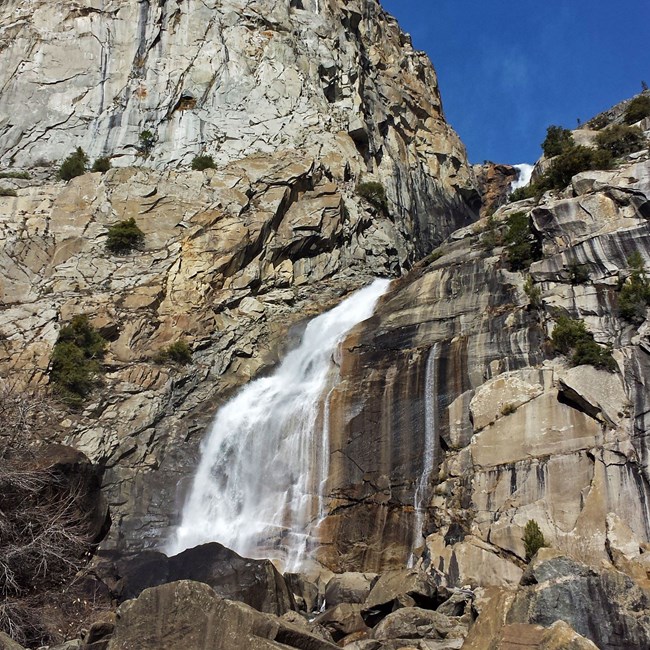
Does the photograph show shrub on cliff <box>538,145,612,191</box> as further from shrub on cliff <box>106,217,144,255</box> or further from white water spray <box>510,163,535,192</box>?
white water spray <box>510,163,535,192</box>

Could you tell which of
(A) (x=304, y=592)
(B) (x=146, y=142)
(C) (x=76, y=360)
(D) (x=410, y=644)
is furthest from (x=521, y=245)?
(B) (x=146, y=142)

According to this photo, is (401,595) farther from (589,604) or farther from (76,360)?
(76,360)

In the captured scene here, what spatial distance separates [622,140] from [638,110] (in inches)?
251

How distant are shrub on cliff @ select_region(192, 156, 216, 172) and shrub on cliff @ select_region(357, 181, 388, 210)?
982 cm

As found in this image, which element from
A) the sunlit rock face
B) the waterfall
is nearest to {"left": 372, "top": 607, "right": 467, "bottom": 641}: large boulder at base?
the waterfall

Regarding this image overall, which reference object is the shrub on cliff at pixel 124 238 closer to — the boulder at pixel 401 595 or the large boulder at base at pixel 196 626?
the boulder at pixel 401 595

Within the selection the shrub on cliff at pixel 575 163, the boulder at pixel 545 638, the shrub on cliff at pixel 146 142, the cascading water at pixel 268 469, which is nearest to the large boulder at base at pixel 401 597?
the boulder at pixel 545 638

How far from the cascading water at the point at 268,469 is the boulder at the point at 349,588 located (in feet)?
8.65

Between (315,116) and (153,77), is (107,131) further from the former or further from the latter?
(315,116)

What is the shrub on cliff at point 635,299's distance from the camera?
23219 millimetres

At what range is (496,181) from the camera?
268 feet

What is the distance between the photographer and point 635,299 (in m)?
23.5

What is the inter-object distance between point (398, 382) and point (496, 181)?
202 feet

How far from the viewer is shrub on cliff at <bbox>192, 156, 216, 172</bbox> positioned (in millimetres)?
42594
